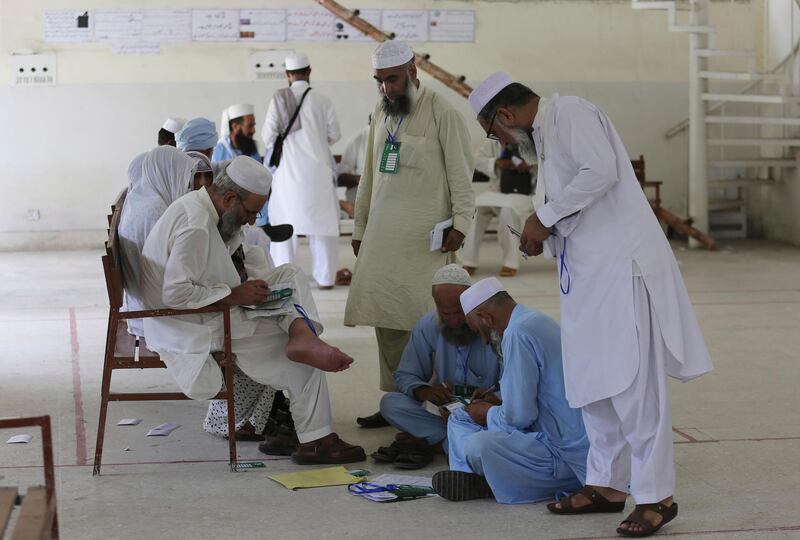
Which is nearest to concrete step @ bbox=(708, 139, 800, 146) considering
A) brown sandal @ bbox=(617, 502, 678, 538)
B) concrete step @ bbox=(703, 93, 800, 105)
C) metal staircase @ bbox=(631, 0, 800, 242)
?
metal staircase @ bbox=(631, 0, 800, 242)

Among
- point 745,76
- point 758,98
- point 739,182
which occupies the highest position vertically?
point 745,76

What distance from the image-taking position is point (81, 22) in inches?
454

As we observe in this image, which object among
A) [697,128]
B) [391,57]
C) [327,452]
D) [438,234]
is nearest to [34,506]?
[327,452]

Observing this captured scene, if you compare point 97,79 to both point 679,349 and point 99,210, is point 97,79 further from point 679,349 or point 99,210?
point 679,349

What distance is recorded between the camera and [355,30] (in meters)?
11.8

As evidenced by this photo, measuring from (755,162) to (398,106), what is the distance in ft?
24.7

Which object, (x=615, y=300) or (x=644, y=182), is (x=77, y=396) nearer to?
(x=615, y=300)

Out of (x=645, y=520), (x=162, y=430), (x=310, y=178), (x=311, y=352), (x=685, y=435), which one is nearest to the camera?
(x=645, y=520)

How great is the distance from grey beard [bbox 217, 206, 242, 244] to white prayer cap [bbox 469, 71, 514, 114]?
114 centimetres

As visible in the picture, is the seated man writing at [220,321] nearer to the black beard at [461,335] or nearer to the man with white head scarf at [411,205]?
the black beard at [461,335]

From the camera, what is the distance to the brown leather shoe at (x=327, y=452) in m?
4.24

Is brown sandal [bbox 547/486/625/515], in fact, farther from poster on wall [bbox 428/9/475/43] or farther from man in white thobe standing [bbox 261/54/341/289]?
poster on wall [bbox 428/9/475/43]

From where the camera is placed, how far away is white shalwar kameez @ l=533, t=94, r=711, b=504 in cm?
339

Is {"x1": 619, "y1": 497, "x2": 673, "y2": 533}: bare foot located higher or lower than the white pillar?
lower
